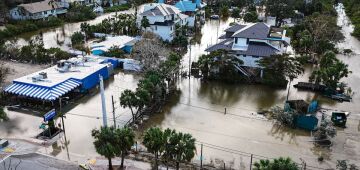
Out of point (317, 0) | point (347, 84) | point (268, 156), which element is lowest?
point (268, 156)

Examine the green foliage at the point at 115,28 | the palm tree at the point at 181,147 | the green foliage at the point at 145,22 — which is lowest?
the palm tree at the point at 181,147

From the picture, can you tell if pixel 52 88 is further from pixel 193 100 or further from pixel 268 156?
pixel 268 156

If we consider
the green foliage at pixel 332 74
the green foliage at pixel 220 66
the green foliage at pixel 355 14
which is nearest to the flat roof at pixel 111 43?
the green foliage at pixel 220 66

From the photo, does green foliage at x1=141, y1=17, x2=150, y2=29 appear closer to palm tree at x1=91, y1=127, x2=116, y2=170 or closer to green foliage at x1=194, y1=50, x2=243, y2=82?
green foliage at x1=194, y1=50, x2=243, y2=82

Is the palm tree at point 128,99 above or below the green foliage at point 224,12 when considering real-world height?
below

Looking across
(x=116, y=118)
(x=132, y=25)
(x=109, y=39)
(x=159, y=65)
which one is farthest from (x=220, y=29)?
(x=116, y=118)

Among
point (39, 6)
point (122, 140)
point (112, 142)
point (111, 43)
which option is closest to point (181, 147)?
point (122, 140)

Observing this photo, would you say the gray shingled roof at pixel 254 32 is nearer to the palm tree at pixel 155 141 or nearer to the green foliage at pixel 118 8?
the palm tree at pixel 155 141
